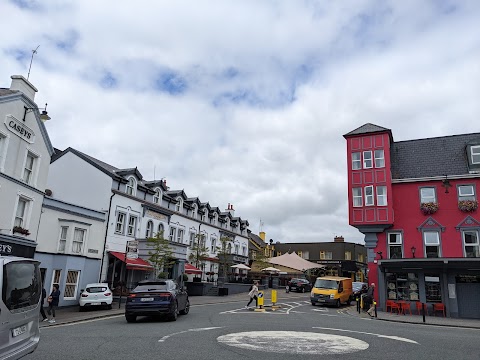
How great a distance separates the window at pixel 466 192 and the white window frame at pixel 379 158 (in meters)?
5.20

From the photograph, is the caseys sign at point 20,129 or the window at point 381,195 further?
the window at point 381,195

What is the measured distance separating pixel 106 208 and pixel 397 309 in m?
20.2

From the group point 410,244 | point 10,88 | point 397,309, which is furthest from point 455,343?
point 10,88

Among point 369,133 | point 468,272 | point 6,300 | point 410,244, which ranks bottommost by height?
point 6,300

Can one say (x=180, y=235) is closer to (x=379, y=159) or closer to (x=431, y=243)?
(x=379, y=159)

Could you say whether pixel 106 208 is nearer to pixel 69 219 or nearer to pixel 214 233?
pixel 69 219

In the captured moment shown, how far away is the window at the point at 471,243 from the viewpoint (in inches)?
1009

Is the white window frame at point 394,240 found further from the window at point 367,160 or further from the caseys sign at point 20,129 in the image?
the caseys sign at point 20,129

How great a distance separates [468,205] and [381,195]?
5.37 m

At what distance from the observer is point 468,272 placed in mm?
23859

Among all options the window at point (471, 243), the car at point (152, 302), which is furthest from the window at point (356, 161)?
the car at point (152, 302)

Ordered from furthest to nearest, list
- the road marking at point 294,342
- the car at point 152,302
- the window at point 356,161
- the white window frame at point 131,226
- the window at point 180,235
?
the window at point 180,235 → the white window frame at point 131,226 → the window at point 356,161 → the car at point 152,302 → the road marking at point 294,342

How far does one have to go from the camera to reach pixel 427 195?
27.6 m

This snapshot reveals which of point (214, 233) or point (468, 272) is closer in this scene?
point (468, 272)
